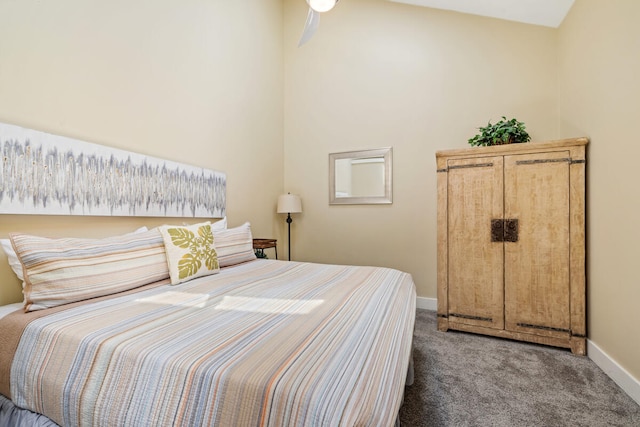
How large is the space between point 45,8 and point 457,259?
325cm

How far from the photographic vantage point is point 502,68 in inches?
114

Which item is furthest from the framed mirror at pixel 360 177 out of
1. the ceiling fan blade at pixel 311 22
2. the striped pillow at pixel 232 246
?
the ceiling fan blade at pixel 311 22

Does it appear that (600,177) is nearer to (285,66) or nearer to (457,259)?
(457,259)

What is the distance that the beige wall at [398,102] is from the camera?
9.43 feet

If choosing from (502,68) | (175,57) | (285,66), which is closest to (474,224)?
(502,68)

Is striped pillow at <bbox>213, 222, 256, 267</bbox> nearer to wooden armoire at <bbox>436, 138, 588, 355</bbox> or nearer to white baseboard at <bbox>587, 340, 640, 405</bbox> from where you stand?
wooden armoire at <bbox>436, 138, 588, 355</bbox>

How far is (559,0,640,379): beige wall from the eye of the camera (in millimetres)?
1568

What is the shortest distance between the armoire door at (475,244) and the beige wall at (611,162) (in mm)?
567

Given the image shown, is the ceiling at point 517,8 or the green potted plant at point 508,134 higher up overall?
the ceiling at point 517,8

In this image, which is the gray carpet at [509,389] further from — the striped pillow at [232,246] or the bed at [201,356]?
the striped pillow at [232,246]

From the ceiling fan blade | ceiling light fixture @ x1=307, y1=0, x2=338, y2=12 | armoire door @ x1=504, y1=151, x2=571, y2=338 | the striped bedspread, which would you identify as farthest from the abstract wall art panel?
armoire door @ x1=504, y1=151, x2=571, y2=338

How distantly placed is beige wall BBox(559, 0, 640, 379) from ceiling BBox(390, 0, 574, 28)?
9.3 inches

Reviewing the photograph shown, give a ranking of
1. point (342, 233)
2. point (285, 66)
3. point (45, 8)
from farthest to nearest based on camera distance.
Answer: point (285, 66) < point (342, 233) < point (45, 8)

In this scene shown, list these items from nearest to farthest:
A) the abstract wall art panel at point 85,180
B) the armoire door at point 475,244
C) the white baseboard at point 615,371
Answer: the abstract wall art panel at point 85,180 < the white baseboard at point 615,371 < the armoire door at point 475,244
